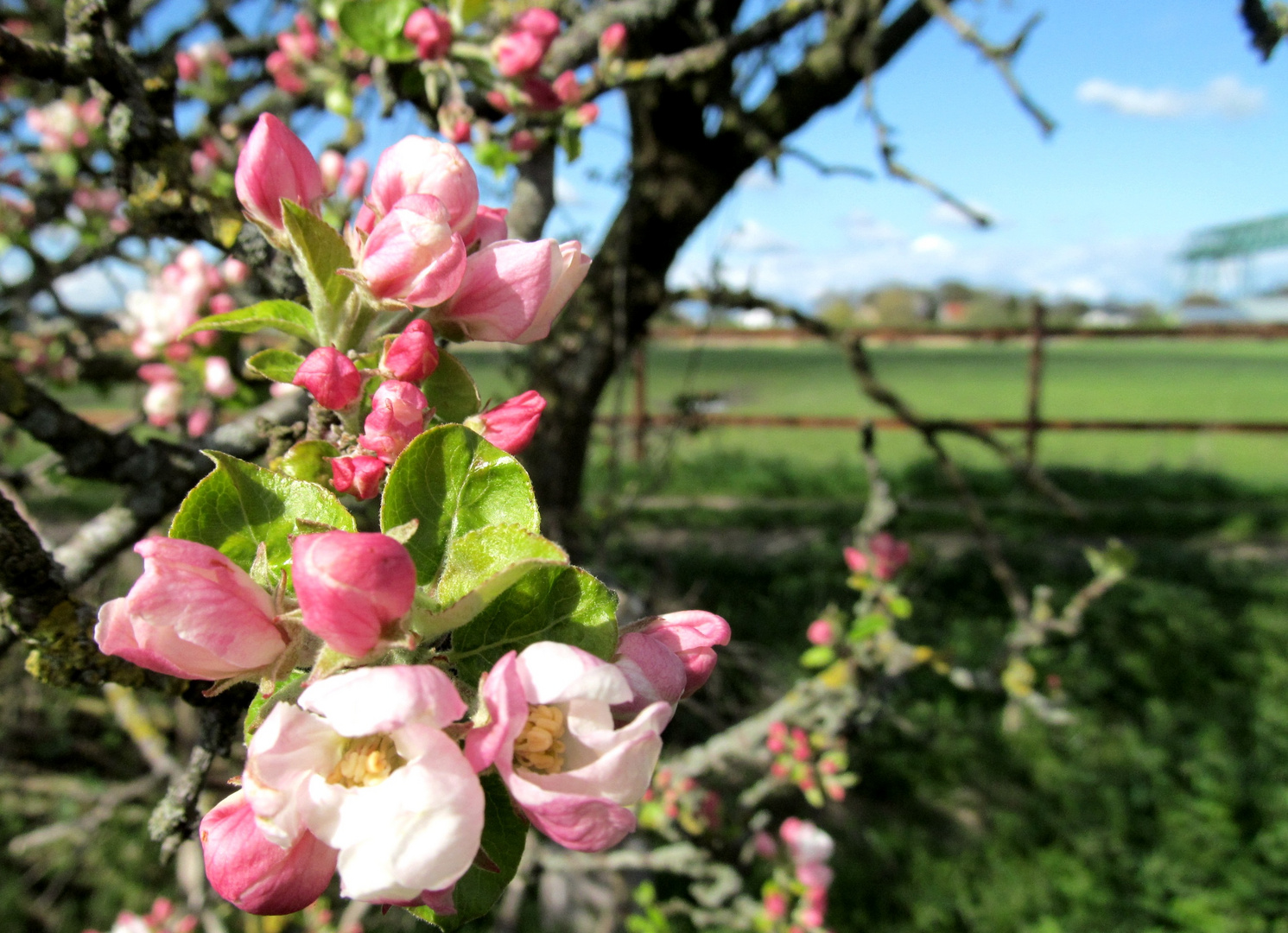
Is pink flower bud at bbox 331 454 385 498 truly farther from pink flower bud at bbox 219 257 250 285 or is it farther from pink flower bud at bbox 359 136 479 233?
pink flower bud at bbox 219 257 250 285

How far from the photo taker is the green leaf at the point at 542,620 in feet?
1.60

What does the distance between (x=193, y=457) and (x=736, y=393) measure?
7.87 feet

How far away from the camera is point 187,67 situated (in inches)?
86.3

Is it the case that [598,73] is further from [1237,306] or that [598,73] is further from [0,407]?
[1237,306]

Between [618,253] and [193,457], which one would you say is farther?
[618,253]

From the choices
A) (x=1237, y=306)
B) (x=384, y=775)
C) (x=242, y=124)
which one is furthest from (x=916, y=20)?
(x=1237, y=306)

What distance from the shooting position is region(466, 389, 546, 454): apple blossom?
1.91 feet

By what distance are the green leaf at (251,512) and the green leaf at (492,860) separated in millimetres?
186

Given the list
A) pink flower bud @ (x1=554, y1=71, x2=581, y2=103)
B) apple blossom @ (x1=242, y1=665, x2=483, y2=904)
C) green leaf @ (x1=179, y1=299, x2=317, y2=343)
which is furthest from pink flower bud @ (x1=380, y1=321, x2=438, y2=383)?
pink flower bud @ (x1=554, y1=71, x2=581, y2=103)

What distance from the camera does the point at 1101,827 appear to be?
3.27m

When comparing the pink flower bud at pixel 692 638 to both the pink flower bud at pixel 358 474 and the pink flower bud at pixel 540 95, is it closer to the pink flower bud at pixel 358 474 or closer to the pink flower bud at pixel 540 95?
the pink flower bud at pixel 358 474

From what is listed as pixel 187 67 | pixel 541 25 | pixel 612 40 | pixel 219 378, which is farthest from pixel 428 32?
pixel 187 67

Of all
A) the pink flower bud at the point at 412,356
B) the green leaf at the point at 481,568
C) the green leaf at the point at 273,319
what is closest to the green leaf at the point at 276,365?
the green leaf at the point at 273,319

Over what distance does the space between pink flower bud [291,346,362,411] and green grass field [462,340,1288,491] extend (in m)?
2.00
